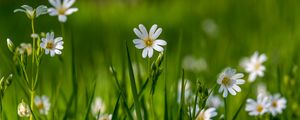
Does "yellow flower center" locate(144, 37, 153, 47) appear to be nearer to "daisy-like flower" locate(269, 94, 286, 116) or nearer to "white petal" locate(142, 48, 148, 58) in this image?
"white petal" locate(142, 48, 148, 58)

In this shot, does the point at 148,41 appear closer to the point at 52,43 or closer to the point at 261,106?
the point at 52,43

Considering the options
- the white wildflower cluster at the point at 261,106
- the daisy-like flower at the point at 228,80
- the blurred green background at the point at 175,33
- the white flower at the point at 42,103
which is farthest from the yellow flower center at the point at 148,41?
the blurred green background at the point at 175,33

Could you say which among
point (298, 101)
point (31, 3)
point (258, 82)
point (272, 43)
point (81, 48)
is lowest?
point (298, 101)

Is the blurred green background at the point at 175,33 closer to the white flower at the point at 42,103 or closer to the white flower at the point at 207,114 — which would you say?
the white flower at the point at 42,103

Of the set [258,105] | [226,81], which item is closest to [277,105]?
[258,105]

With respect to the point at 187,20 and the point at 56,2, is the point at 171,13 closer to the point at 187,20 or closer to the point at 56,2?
the point at 187,20

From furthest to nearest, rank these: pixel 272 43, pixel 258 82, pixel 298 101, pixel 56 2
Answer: pixel 272 43
pixel 258 82
pixel 298 101
pixel 56 2

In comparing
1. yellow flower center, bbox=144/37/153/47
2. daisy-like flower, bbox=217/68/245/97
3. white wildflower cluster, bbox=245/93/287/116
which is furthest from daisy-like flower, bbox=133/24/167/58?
white wildflower cluster, bbox=245/93/287/116

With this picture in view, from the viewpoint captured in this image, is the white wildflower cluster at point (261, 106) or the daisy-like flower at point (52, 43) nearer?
the daisy-like flower at point (52, 43)

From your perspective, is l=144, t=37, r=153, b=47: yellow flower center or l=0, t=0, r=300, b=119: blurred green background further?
l=0, t=0, r=300, b=119: blurred green background

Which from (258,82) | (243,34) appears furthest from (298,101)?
(243,34)

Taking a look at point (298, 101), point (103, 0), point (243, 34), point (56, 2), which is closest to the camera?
point (56, 2)
